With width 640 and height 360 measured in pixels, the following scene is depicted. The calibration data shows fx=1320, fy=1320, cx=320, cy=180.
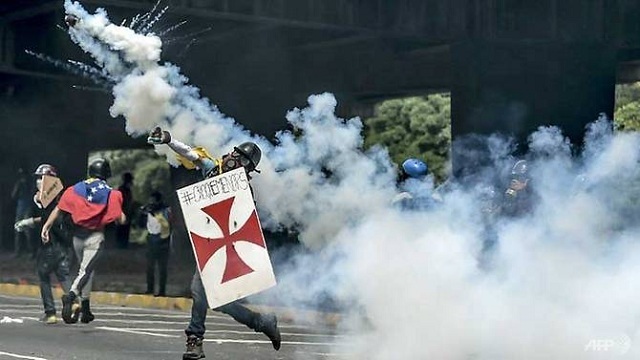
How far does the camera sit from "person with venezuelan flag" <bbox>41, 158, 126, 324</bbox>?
41.7 ft

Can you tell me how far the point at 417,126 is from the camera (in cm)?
3897

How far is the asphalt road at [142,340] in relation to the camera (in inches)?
423

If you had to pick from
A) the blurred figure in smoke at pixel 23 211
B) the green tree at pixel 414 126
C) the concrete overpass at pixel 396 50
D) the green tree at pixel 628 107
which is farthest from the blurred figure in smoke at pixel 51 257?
the green tree at pixel 414 126

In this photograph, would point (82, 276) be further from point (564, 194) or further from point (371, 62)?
point (371, 62)

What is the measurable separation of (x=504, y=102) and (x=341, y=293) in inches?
508

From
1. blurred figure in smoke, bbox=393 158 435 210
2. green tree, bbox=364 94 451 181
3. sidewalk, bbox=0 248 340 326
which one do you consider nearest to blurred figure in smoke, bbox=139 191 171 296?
sidewalk, bbox=0 248 340 326

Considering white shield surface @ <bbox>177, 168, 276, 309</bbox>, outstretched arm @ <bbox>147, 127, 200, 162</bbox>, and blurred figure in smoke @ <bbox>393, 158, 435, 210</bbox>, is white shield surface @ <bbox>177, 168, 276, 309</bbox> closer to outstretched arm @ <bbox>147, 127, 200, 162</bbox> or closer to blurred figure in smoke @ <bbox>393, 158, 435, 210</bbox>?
outstretched arm @ <bbox>147, 127, 200, 162</bbox>

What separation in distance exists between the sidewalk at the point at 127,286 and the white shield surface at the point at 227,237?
1.89m

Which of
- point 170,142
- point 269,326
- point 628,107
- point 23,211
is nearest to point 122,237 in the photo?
point 23,211

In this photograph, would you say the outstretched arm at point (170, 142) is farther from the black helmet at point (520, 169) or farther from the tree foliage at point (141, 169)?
the tree foliage at point (141, 169)

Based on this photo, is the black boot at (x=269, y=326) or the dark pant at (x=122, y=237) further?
the dark pant at (x=122, y=237)

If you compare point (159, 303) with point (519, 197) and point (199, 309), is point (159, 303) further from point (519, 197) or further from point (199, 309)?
point (199, 309)

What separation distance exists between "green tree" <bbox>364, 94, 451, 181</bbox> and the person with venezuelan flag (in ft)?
82.8

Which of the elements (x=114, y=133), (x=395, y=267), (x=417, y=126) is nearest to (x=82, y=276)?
(x=395, y=267)
